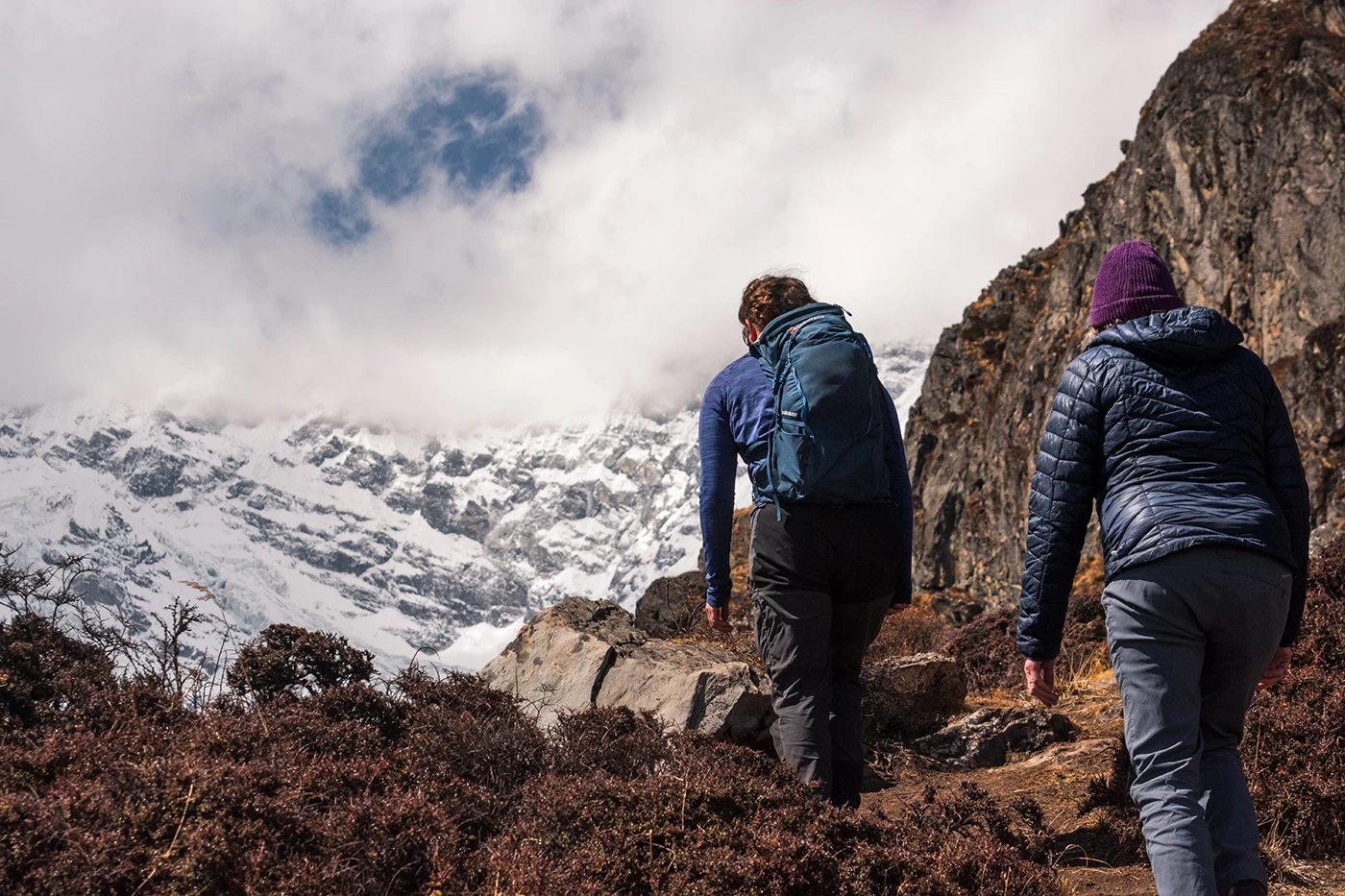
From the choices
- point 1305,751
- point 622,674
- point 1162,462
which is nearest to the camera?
point 1162,462

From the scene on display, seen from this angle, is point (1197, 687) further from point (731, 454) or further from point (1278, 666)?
point (731, 454)

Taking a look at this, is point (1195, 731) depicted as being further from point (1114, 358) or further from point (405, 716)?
point (405, 716)

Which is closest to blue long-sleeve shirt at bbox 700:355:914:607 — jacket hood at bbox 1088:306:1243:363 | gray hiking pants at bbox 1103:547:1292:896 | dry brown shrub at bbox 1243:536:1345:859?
jacket hood at bbox 1088:306:1243:363

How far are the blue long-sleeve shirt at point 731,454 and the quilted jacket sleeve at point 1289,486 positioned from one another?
1473mm

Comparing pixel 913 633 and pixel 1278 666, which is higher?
pixel 913 633

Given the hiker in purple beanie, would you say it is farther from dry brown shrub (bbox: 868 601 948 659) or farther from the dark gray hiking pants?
dry brown shrub (bbox: 868 601 948 659)

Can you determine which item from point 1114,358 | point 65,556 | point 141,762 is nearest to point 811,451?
point 1114,358

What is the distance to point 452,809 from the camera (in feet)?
12.4

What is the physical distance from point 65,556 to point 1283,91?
29.8 m

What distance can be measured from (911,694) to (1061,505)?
4.12 meters

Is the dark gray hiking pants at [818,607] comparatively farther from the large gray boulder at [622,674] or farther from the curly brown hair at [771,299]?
the large gray boulder at [622,674]

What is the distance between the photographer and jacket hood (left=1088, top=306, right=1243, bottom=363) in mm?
3227

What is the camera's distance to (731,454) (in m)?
4.64

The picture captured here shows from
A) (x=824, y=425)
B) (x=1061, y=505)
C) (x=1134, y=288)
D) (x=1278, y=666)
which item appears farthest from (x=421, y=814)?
(x=1134, y=288)
